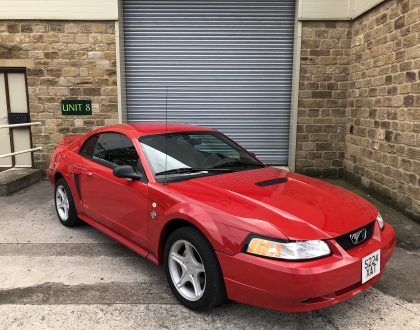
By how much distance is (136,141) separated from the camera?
12.4ft

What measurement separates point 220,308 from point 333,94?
5.95 metres

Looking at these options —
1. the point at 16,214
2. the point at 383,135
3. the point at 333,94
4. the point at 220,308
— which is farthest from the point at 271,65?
the point at 220,308

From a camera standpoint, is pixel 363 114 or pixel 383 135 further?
pixel 363 114

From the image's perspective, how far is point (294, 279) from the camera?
2.36 meters

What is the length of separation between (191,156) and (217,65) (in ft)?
15.7

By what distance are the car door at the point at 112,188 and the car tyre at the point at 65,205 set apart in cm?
38

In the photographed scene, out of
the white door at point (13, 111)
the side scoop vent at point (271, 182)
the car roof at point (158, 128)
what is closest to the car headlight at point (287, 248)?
the side scoop vent at point (271, 182)

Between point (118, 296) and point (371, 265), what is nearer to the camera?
point (371, 265)

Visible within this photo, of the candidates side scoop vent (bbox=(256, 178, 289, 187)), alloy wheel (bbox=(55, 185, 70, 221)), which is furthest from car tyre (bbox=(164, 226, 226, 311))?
alloy wheel (bbox=(55, 185, 70, 221))

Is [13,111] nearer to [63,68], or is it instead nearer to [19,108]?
[19,108]

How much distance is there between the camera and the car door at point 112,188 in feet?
11.4

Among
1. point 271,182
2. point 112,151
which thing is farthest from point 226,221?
point 112,151

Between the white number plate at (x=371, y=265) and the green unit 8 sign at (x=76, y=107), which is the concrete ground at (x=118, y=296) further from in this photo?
the green unit 8 sign at (x=76, y=107)

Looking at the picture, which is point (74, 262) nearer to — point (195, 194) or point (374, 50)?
point (195, 194)
